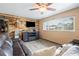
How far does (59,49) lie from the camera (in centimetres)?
124

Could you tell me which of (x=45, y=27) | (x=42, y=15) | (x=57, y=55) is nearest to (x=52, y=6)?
(x=42, y=15)

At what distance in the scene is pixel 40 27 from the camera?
130 cm

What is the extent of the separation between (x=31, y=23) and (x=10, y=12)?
0.28 meters

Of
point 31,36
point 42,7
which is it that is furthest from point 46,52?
point 42,7

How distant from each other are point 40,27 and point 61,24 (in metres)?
0.27

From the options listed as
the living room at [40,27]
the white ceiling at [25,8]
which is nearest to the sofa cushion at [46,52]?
the living room at [40,27]

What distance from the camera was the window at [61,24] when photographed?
1.17 m

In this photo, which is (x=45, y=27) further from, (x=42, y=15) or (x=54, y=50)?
(x=54, y=50)

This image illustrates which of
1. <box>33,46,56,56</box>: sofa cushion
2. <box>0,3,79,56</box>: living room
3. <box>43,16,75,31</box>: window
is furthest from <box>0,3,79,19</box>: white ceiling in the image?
<box>33,46,56,56</box>: sofa cushion

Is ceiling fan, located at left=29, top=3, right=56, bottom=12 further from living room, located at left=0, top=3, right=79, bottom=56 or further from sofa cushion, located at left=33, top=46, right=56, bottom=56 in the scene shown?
sofa cushion, located at left=33, top=46, right=56, bottom=56

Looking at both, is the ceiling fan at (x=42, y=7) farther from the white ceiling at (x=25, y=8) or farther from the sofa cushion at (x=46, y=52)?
the sofa cushion at (x=46, y=52)

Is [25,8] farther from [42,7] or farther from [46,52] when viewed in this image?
[46,52]

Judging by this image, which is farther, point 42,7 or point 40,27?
point 40,27

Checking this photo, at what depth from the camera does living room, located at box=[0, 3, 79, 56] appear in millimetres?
1150
